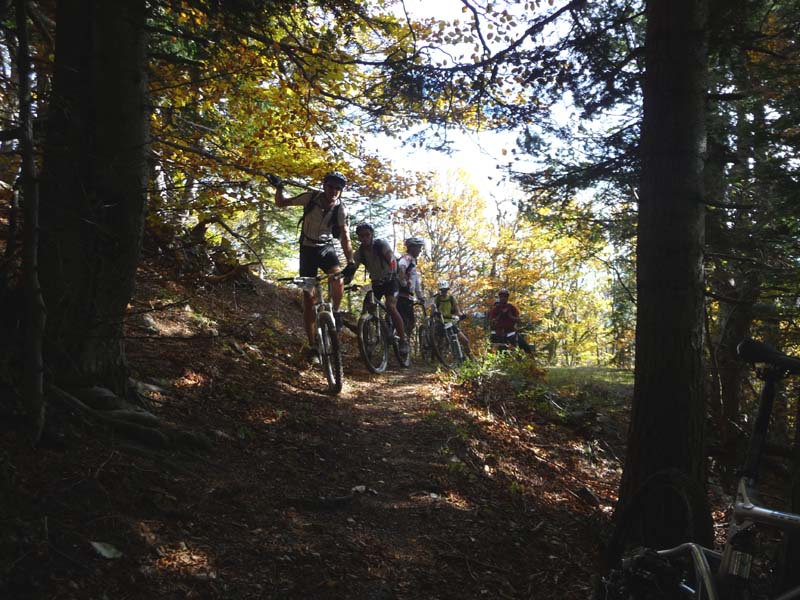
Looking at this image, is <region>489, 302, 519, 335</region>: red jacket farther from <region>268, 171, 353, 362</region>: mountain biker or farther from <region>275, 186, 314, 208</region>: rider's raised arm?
<region>275, 186, 314, 208</region>: rider's raised arm

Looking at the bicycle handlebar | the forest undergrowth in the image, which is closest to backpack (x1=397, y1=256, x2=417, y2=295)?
the forest undergrowth

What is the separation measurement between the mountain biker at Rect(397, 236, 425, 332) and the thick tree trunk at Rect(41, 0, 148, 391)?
23.7 ft

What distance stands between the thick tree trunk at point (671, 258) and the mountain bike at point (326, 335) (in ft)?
12.9

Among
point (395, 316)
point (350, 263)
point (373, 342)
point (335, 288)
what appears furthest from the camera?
point (395, 316)

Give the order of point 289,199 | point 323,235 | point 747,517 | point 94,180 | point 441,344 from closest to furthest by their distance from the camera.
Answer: point 747,517
point 94,180
point 289,199
point 323,235
point 441,344

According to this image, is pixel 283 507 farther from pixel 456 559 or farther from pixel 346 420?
pixel 346 420

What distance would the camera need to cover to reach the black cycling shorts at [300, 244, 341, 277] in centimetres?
→ 710

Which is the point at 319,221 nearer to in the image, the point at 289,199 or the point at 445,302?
the point at 289,199

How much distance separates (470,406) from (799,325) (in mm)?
4834

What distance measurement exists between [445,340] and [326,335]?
5.02 metres

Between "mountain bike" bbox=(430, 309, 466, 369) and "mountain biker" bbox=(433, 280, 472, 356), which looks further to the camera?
"mountain biker" bbox=(433, 280, 472, 356)

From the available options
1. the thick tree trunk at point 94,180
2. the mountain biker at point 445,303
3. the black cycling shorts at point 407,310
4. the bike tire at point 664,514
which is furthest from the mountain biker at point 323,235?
the mountain biker at point 445,303

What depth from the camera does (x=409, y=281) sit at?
36.1 ft

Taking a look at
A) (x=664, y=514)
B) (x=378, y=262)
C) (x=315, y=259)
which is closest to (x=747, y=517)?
(x=664, y=514)
